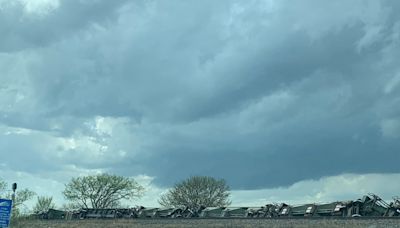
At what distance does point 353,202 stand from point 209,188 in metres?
55.5

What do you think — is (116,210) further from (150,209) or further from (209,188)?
(209,188)

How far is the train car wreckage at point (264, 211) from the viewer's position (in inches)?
2270

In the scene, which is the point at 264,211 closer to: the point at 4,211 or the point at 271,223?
the point at 271,223

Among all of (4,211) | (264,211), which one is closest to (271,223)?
(264,211)

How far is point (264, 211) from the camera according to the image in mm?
69938

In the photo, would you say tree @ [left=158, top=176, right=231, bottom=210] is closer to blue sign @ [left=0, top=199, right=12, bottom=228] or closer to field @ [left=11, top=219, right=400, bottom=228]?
field @ [left=11, top=219, right=400, bottom=228]

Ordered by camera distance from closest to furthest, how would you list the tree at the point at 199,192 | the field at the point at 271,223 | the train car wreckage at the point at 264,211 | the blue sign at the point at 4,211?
the blue sign at the point at 4,211
the field at the point at 271,223
the train car wreckage at the point at 264,211
the tree at the point at 199,192

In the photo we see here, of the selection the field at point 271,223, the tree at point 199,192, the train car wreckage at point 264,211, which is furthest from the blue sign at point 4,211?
the tree at point 199,192

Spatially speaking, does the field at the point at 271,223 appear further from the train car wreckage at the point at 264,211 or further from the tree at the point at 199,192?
the tree at the point at 199,192

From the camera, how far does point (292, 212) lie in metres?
65.8

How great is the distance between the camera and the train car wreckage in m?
57.7

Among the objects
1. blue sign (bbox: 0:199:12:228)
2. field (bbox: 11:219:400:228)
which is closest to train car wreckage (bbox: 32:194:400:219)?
field (bbox: 11:219:400:228)

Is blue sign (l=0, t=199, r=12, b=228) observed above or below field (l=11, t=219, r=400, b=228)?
below

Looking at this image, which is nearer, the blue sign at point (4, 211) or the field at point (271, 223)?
the blue sign at point (4, 211)
